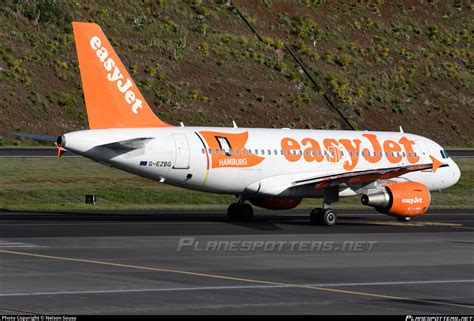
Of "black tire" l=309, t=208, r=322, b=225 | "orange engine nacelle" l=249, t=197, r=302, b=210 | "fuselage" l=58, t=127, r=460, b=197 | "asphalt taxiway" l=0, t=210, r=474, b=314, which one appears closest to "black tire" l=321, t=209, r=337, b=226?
"black tire" l=309, t=208, r=322, b=225

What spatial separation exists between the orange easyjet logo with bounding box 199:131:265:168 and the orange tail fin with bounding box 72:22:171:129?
2435 mm

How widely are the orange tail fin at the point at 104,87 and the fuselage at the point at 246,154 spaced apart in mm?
940

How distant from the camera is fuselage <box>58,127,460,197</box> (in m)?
38.4

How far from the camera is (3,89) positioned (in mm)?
89312

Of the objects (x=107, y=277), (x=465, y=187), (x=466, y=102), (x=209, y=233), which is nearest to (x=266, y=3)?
(x=466, y=102)

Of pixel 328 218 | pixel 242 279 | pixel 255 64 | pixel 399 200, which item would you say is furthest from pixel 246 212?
pixel 255 64

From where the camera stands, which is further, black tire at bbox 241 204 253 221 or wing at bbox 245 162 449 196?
black tire at bbox 241 204 253 221

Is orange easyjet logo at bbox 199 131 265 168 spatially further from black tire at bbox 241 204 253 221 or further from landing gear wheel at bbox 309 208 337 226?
landing gear wheel at bbox 309 208 337 226

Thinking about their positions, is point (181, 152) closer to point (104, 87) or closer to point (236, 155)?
point (236, 155)

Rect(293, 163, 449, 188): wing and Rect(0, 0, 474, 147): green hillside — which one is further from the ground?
Rect(0, 0, 474, 147): green hillside

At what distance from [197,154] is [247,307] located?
20.4m

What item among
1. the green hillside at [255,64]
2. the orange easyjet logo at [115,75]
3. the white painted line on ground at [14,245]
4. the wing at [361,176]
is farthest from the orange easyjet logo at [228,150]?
the green hillside at [255,64]

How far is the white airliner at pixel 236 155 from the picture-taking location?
38750mm

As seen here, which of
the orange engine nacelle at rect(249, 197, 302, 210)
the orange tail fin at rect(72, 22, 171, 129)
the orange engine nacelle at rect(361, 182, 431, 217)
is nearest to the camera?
the orange tail fin at rect(72, 22, 171, 129)
